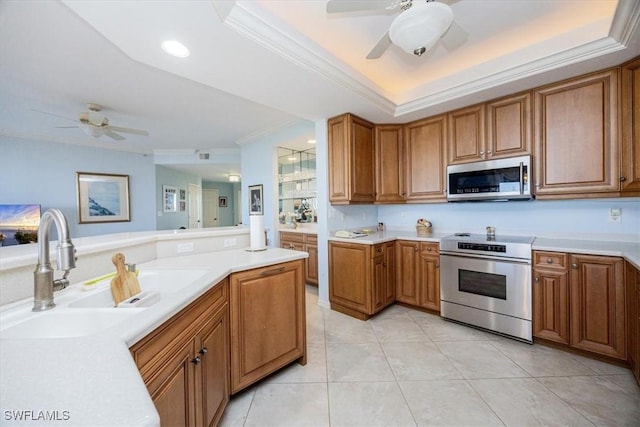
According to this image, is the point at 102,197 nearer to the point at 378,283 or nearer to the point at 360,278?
the point at 360,278

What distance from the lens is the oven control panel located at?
7.73 ft

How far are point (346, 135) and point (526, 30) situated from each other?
1.76 metres

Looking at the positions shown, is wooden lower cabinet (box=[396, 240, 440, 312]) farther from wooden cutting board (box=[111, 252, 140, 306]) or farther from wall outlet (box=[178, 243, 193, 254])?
wooden cutting board (box=[111, 252, 140, 306])

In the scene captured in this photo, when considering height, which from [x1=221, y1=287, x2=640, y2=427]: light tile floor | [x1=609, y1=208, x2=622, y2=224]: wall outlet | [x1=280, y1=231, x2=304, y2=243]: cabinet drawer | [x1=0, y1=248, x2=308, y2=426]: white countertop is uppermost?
[x1=609, y1=208, x2=622, y2=224]: wall outlet

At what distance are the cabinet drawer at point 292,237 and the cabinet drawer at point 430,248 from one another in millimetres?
1819

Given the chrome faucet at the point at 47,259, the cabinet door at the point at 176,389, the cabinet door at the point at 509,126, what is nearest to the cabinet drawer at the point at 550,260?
the cabinet door at the point at 509,126

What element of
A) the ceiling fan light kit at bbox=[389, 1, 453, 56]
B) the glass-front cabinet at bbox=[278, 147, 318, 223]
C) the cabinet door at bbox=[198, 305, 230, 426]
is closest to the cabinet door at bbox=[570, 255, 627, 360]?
the ceiling fan light kit at bbox=[389, 1, 453, 56]

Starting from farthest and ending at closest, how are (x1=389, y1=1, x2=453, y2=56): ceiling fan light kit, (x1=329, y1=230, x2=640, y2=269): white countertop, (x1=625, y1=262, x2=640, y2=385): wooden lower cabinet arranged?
(x1=329, y1=230, x2=640, y2=269): white countertop, (x1=625, y1=262, x2=640, y2=385): wooden lower cabinet, (x1=389, y1=1, x2=453, y2=56): ceiling fan light kit

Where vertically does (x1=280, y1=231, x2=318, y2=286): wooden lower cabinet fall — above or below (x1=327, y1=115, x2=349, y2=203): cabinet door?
below

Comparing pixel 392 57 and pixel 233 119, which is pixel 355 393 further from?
pixel 233 119

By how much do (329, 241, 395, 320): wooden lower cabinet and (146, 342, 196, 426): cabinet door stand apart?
1.98m

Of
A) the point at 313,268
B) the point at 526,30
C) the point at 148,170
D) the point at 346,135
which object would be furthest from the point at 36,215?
the point at 526,30

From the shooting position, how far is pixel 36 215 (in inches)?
163

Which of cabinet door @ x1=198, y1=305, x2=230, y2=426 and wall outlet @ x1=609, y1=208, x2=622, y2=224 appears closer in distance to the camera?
cabinet door @ x1=198, y1=305, x2=230, y2=426
